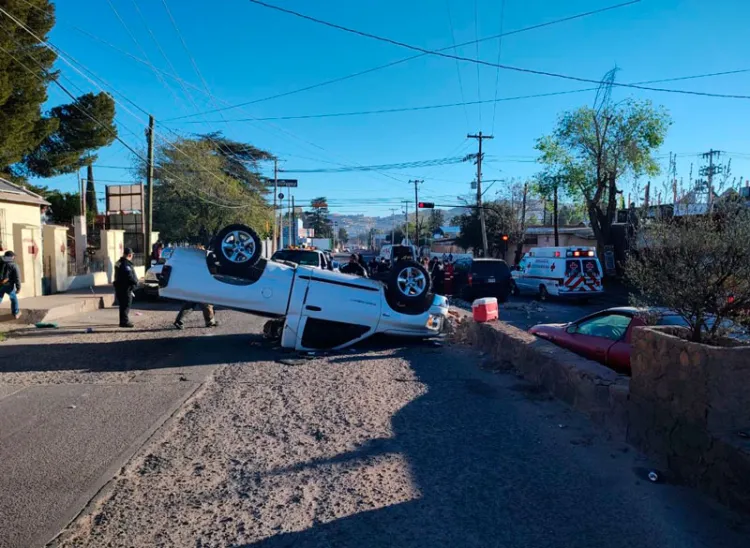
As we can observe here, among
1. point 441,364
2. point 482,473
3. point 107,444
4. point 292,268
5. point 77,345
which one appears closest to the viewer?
point 482,473

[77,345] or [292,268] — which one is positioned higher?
[292,268]

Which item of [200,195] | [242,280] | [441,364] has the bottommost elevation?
[441,364]

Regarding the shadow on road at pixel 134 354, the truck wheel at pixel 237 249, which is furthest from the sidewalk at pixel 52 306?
the truck wheel at pixel 237 249

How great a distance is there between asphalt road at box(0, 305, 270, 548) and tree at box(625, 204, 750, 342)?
4775 mm

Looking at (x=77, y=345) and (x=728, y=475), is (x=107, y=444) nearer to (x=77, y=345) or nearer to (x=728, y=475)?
(x=728, y=475)

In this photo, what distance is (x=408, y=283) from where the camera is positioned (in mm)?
9727

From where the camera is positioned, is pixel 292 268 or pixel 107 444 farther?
pixel 292 268

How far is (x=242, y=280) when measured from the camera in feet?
29.2

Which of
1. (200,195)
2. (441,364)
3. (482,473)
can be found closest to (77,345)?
(441,364)

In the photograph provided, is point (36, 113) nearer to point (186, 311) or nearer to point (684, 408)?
point (186, 311)

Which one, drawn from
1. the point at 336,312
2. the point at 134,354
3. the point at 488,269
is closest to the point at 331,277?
the point at 336,312

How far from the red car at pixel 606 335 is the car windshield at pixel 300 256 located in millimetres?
10836

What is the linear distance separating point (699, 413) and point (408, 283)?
20.3ft

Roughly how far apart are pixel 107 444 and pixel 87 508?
132 cm
